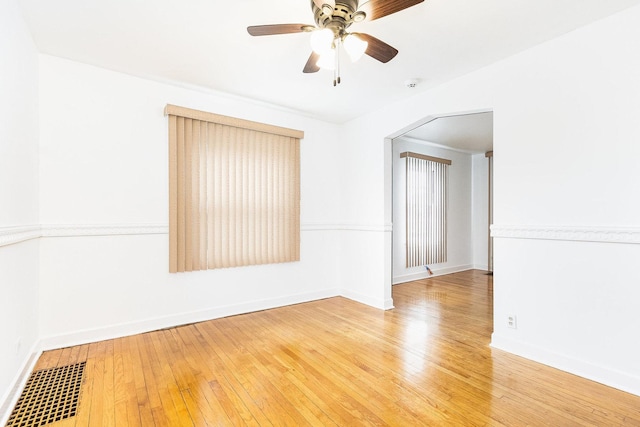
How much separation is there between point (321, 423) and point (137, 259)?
245cm

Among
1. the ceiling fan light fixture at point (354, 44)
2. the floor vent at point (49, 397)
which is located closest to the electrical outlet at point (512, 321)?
the ceiling fan light fixture at point (354, 44)

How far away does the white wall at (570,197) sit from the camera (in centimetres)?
212

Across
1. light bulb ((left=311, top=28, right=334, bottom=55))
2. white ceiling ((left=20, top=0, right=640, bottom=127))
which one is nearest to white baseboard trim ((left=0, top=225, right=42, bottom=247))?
white ceiling ((left=20, top=0, right=640, bottom=127))

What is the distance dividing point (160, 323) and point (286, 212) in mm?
1943

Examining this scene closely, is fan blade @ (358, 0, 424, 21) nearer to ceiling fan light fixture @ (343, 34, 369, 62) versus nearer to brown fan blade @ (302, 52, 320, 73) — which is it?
ceiling fan light fixture @ (343, 34, 369, 62)

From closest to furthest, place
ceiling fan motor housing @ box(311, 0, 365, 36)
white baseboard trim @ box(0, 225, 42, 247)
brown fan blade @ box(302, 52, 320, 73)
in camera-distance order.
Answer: ceiling fan motor housing @ box(311, 0, 365, 36), white baseboard trim @ box(0, 225, 42, 247), brown fan blade @ box(302, 52, 320, 73)

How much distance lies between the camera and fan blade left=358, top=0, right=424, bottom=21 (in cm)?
164

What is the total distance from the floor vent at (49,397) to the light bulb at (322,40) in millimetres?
2702

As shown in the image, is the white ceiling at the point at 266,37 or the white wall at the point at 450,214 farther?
the white wall at the point at 450,214

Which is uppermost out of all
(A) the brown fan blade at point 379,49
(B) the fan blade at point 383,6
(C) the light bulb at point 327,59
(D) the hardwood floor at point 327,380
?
(B) the fan blade at point 383,6

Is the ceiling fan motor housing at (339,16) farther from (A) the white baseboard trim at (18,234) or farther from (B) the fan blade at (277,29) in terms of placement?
(A) the white baseboard trim at (18,234)

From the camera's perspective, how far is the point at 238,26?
2299 mm

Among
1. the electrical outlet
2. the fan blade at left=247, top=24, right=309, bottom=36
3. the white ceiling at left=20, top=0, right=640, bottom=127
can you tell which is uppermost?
the white ceiling at left=20, top=0, right=640, bottom=127

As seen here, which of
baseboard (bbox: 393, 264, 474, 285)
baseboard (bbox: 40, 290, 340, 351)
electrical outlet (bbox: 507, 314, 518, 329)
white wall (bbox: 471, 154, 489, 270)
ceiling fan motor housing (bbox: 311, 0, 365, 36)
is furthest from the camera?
white wall (bbox: 471, 154, 489, 270)
